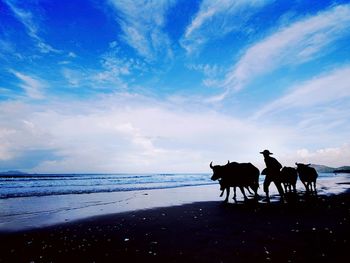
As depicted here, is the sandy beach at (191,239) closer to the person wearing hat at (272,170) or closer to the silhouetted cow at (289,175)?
the person wearing hat at (272,170)

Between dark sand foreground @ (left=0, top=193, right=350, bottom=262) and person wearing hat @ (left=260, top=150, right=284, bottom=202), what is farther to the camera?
person wearing hat @ (left=260, top=150, right=284, bottom=202)

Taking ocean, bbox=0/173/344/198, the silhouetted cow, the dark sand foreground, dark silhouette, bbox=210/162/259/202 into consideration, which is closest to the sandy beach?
the dark sand foreground

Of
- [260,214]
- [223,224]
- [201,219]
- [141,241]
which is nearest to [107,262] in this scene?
[141,241]

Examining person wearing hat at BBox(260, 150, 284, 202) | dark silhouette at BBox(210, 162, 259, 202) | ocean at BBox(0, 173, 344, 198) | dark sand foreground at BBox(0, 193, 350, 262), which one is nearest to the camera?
dark sand foreground at BBox(0, 193, 350, 262)

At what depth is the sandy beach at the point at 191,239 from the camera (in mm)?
5953

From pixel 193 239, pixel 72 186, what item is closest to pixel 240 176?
pixel 193 239

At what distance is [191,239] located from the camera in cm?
742

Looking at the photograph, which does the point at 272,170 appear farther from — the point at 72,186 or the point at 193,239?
the point at 72,186

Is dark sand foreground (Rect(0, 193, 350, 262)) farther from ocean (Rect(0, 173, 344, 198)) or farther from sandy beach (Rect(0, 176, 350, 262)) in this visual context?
ocean (Rect(0, 173, 344, 198))

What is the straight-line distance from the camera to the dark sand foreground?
19.4 ft

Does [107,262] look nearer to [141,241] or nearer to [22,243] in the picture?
[141,241]

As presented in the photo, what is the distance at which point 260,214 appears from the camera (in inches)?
436

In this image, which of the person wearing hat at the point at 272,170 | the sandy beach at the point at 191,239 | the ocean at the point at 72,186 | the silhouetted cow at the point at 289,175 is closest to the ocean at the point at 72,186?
the ocean at the point at 72,186

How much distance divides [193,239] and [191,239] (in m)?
0.06
